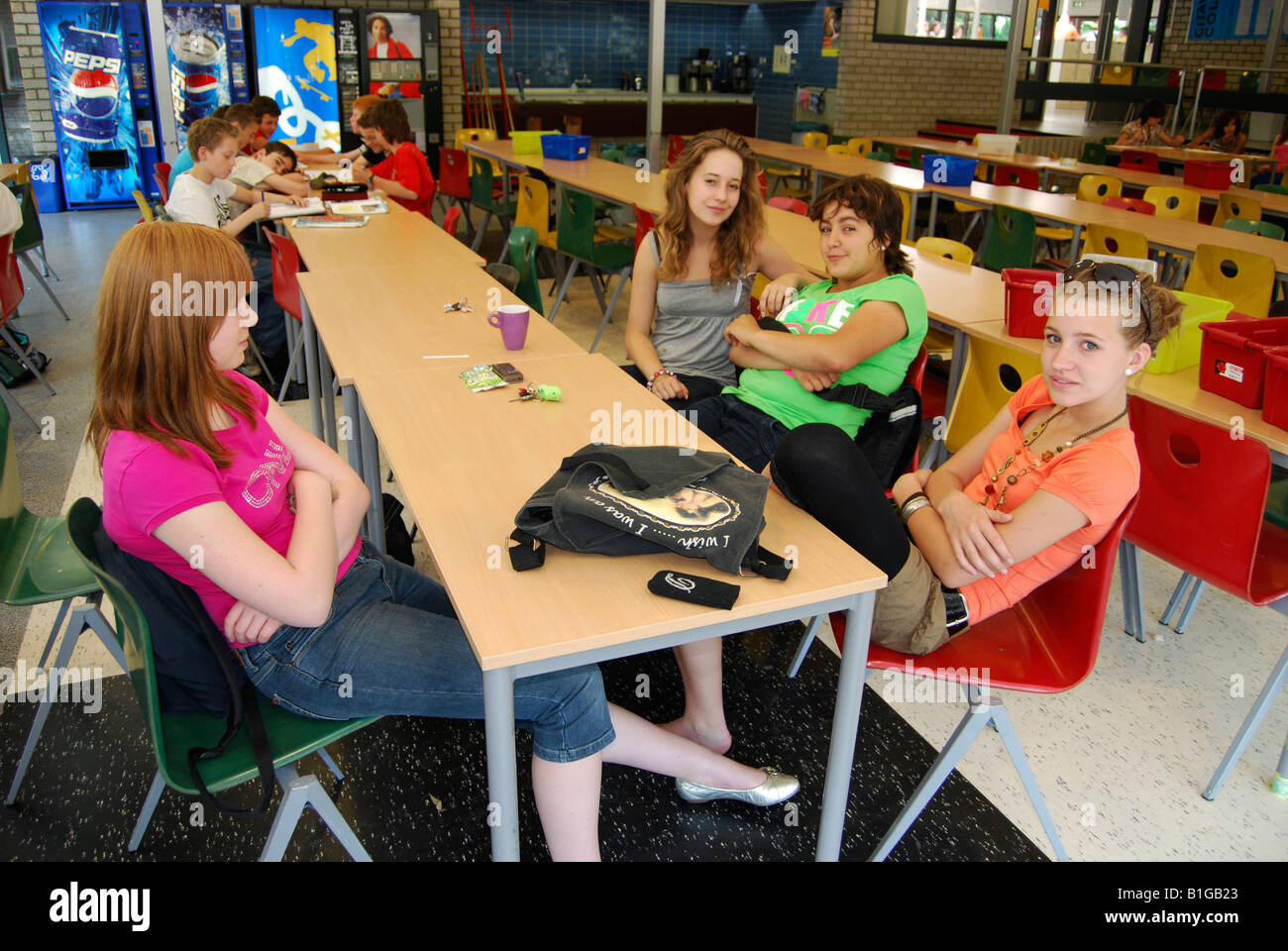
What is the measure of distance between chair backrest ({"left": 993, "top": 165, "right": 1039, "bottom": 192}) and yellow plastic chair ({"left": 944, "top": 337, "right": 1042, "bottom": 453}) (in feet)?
14.0

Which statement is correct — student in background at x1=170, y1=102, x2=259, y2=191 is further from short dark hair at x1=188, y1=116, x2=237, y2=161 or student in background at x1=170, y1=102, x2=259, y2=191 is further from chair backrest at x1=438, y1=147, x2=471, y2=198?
chair backrest at x1=438, y1=147, x2=471, y2=198

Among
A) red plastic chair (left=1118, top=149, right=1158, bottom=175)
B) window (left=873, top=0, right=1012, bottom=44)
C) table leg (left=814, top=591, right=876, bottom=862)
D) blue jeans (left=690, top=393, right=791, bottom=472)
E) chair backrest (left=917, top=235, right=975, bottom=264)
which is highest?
window (left=873, top=0, right=1012, bottom=44)

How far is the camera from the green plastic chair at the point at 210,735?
4.18 feet

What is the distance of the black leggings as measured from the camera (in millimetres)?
1587

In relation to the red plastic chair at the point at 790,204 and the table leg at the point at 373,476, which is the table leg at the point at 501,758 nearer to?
the table leg at the point at 373,476

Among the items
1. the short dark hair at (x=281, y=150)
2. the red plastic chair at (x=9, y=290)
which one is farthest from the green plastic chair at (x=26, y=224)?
the short dark hair at (x=281, y=150)

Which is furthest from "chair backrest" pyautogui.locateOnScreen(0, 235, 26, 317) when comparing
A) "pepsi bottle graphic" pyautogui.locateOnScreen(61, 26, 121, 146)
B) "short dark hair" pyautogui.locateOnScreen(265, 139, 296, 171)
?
"pepsi bottle graphic" pyautogui.locateOnScreen(61, 26, 121, 146)

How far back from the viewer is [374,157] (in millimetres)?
6840

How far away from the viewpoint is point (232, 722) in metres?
1.41

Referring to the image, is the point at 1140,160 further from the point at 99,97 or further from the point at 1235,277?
the point at 99,97

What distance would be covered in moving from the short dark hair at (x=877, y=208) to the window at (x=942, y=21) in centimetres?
893
